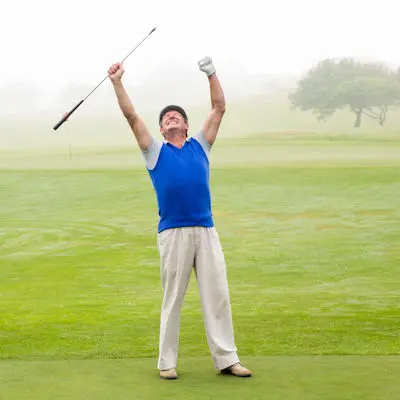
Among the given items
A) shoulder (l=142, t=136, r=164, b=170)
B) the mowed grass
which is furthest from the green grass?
shoulder (l=142, t=136, r=164, b=170)

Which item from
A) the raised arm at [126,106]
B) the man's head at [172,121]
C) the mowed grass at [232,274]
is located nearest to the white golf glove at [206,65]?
the man's head at [172,121]

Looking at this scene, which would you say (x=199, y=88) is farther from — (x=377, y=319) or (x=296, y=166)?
(x=377, y=319)

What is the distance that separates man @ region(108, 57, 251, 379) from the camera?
443 cm

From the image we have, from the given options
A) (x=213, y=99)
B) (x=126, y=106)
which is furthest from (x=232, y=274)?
(x=126, y=106)

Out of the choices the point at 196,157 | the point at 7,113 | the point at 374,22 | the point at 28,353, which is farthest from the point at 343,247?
the point at 7,113

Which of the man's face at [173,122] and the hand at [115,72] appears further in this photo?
the man's face at [173,122]

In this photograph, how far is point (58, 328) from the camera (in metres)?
6.49

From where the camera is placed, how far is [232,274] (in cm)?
898

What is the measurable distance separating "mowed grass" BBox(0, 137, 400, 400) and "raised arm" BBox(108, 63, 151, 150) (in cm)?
96

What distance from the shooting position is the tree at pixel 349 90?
492 inches

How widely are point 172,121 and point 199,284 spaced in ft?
2.16

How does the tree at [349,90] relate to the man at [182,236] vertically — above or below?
above

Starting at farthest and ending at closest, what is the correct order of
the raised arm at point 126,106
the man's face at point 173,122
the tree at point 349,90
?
the tree at point 349,90 < the man's face at point 173,122 < the raised arm at point 126,106

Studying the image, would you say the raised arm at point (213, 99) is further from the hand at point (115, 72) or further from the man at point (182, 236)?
the hand at point (115, 72)
